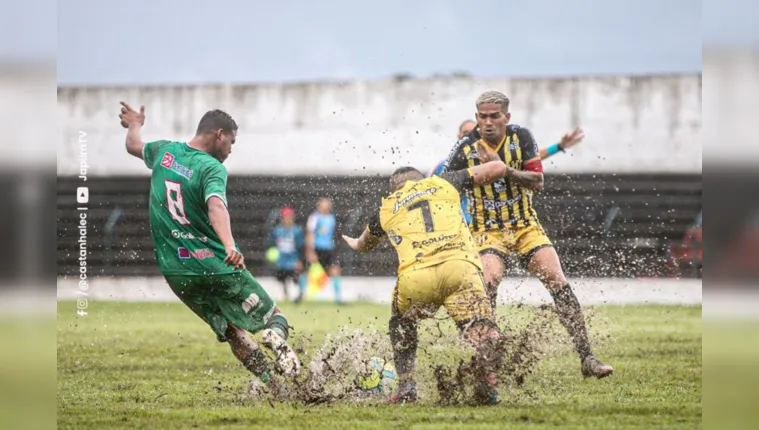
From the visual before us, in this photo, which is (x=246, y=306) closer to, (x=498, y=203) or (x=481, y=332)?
(x=481, y=332)

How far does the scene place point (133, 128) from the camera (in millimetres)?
7961

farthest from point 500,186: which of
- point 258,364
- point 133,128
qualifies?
point 133,128

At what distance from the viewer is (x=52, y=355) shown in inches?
257

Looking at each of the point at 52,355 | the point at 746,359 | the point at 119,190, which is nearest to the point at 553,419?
the point at 746,359

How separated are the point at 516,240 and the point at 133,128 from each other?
339cm

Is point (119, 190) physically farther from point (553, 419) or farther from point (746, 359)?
point (746, 359)

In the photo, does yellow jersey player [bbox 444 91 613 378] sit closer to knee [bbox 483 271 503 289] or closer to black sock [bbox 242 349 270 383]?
knee [bbox 483 271 503 289]

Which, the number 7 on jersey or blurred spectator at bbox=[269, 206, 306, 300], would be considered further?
blurred spectator at bbox=[269, 206, 306, 300]

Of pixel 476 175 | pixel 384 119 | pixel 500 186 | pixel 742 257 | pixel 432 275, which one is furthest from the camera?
pixel 384 119

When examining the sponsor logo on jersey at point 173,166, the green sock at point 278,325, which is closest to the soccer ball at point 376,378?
the green sock at point 278,325

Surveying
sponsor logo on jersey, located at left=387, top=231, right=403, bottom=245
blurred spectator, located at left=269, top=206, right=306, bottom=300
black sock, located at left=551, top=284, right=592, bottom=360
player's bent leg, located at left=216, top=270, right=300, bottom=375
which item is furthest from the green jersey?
blurred spectator, located at left=269, top=206, right=306, bottom=300

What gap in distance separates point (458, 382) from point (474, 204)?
193 centimetres

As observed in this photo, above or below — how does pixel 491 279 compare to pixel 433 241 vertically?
below

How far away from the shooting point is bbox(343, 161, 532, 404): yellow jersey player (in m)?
6.74
